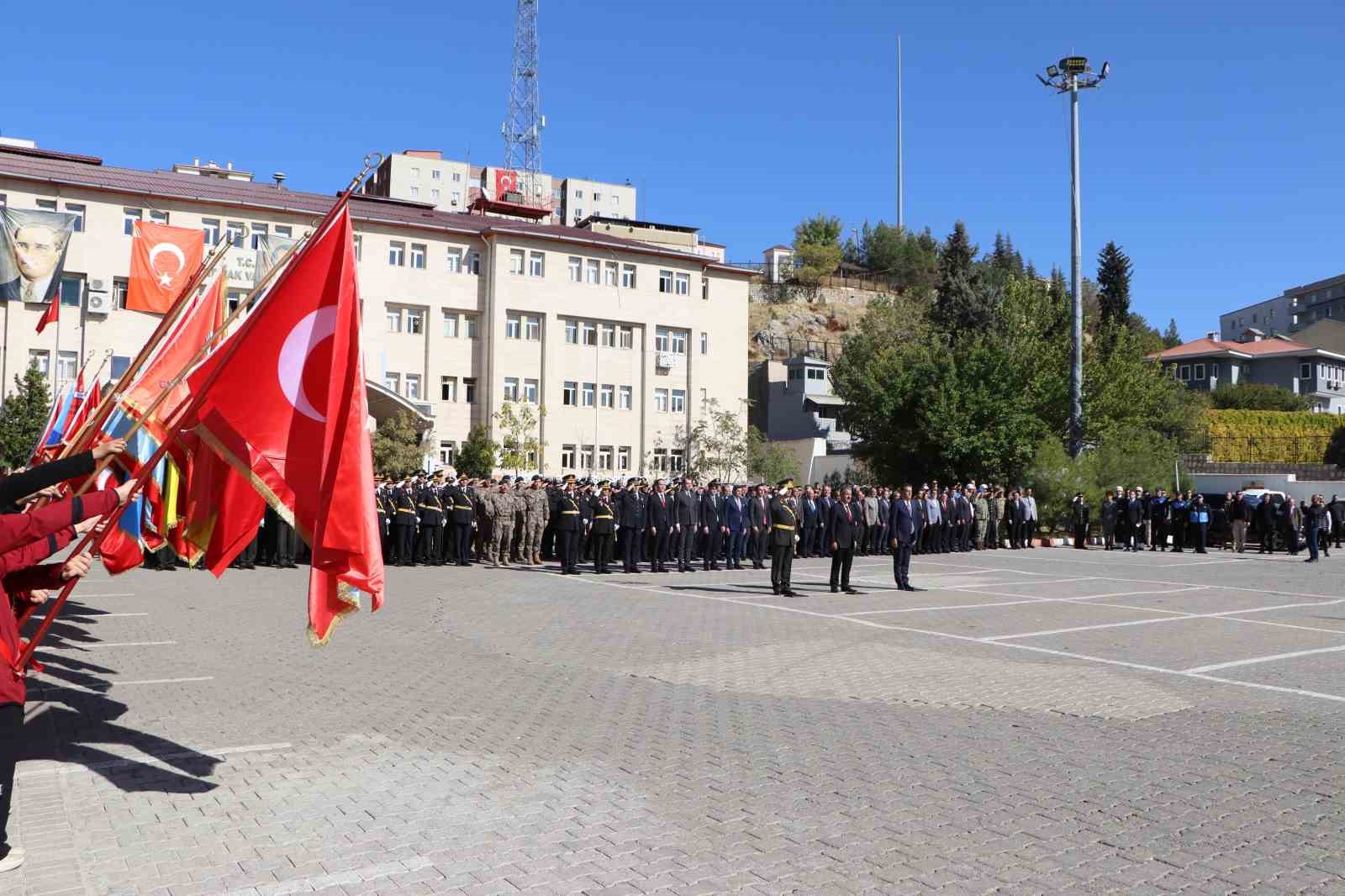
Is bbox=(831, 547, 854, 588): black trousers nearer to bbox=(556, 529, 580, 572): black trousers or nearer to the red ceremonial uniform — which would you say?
bbox=(556, 529, 580, 572): black trousers

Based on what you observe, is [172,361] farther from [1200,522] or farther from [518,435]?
[518,435]

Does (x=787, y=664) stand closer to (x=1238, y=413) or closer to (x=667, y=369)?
(x=667, y=369)

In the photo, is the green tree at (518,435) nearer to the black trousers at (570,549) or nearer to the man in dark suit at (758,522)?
the man in dark suit at (758,522)

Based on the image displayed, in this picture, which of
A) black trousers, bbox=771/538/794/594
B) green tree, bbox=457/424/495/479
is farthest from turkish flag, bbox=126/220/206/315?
green tree, bbox=457/424/495/479

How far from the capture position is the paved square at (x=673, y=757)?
202 inches

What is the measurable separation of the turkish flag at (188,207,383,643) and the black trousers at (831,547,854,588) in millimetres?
13286

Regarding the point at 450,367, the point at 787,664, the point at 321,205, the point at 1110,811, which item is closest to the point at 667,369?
the point at 450,367

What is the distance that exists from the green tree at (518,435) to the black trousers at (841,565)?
33.1m

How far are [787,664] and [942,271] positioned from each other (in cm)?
6867

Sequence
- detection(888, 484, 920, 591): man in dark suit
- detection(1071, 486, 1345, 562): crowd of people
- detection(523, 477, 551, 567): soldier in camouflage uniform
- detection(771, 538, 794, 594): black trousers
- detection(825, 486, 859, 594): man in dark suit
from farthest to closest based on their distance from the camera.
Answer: detection(1071, 486, 1345, 562): crowd of people
detection(523, 477, 551, 567): soldier in camouflage uniform
detection(888, 484, 920, 591): man in dark suit
detection(825, 486, 859, 594): man in dark suit
detection(771, 538, 794, 594): black trousers

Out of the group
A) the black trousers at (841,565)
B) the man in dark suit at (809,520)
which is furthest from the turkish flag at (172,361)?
the man in dark suit at (809,520)

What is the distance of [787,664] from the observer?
36.3 feet

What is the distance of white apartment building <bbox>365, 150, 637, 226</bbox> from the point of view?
97.3m

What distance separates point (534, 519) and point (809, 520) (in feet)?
24.7
